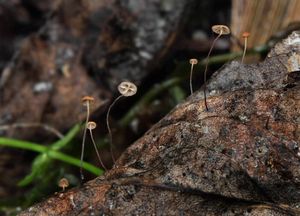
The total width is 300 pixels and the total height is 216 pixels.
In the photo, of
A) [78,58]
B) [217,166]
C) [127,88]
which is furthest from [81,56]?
[217,166]

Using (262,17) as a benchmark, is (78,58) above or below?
below

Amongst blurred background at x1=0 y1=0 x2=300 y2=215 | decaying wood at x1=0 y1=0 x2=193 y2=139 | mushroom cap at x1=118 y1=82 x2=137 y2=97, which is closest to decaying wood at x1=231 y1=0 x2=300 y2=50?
blurred background at x1=0 y1=0 x2=300 y2=215

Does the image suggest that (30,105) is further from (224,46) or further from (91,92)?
(224,46)

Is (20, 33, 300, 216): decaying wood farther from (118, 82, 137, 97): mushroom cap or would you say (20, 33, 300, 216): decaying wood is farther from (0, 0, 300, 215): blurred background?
(0, 0, 300, 215): blurred background

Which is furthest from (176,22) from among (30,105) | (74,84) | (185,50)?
(30,105)

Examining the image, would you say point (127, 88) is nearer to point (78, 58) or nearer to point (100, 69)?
point (100, 69)

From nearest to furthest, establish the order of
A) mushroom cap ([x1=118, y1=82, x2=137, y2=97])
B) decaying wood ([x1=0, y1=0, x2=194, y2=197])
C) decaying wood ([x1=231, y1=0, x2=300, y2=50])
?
mushroom cap ([x1=118, y1=82, x2=137, y2=97]) < decaying wood ([x1=231, y1=0, x2=300, y2=50]) < decaying wood ([x1=0, y1=0, x2=194, y2=197])
